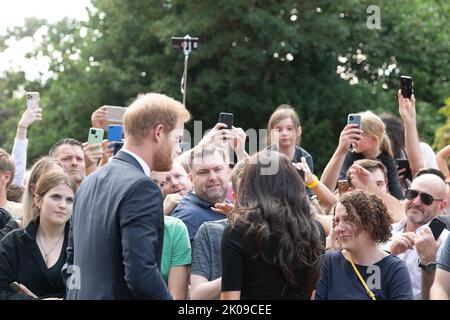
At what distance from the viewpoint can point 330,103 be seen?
24031 mm

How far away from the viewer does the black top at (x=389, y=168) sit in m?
7.99

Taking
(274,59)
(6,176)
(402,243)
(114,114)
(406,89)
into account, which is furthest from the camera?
(274,59)

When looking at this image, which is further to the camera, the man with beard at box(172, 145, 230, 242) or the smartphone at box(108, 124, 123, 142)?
the smartphone at box(108, 124, 123, 142)

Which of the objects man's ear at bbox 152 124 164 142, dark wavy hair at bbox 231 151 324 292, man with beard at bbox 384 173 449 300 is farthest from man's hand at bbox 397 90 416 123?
man's ear at bbox 152 124 164 142

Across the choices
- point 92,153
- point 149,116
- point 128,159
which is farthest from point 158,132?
point 92,153

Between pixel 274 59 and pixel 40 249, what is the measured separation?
19357mm

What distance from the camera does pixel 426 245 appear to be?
17.6ft

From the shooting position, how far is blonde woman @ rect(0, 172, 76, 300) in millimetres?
5332

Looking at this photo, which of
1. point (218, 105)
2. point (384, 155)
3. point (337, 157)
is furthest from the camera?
point (218, 105)

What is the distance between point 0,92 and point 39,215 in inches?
1391

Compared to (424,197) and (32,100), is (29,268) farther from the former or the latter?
(32,100)

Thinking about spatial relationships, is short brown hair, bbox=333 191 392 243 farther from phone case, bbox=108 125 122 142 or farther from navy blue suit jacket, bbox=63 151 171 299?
phone case, bbox=108 125 122 142
